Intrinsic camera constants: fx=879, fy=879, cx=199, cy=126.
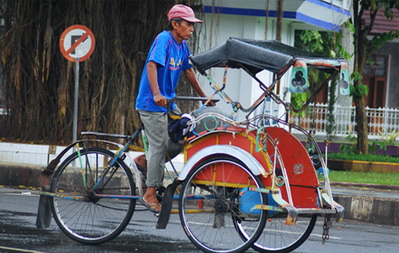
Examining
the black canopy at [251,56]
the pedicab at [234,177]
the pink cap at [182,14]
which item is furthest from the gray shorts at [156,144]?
the pink cap at [182,14]

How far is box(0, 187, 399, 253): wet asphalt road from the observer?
286 inches

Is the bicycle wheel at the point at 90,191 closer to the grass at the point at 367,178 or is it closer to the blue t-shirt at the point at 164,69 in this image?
the blue t-shirt at the point at 164,69

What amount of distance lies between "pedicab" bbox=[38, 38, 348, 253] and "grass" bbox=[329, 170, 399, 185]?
839 centimetres

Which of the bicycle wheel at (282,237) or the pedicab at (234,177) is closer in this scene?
the pedicab at (234,177)

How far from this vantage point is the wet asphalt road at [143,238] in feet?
23.9

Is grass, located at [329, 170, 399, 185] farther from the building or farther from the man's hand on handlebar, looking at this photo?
the man's hand on handlebar

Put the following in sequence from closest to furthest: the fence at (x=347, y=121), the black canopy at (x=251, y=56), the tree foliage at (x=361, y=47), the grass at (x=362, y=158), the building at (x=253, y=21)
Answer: the black canopy at (x=251, y=56) < the building at (x=253, y=21) < the grass at (x=362, y=158) < the tree foliage at (x=361, y=47) < the fence at (x=347, y=121)

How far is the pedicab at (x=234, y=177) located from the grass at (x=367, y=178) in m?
8.39

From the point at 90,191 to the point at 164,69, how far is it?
1.28 meters

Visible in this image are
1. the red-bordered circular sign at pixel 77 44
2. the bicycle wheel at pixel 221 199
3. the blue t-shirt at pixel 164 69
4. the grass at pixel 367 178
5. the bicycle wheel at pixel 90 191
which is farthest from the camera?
the grass at pixel 367 178

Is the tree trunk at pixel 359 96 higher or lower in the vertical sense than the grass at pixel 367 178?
higher

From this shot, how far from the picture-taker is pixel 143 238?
7.93m

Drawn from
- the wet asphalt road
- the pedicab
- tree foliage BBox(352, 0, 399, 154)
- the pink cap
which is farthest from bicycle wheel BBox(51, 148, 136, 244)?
tree foliage BBox(352, 0, 399, 154)

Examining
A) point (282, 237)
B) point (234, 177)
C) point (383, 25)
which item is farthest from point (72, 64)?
→ point (383, 25)
